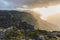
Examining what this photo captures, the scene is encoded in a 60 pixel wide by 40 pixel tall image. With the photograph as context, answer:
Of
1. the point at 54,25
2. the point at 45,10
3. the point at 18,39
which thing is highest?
the point at 45,10

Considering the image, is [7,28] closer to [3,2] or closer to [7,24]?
[7,24]

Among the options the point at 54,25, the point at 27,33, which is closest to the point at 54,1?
the point at 54,25

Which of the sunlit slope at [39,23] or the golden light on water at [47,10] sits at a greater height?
the golden light on water at [47,10]

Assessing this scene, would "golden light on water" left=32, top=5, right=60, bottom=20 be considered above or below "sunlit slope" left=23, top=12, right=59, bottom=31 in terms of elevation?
above

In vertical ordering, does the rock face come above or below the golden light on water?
below

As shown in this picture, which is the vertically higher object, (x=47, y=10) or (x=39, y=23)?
(x=47, y=10)

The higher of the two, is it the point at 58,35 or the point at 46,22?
the point at 46,22
